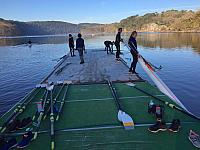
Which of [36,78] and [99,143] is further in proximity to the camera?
[36,78]

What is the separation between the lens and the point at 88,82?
11117 mm

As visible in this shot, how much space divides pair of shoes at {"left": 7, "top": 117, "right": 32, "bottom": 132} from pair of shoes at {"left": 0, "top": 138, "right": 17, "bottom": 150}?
28.3 inches

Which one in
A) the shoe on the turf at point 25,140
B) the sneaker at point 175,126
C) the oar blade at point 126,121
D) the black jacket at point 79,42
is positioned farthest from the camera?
the black jacket at point 79,42

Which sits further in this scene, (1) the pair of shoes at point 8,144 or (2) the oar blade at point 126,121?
(2) the oar blade at point 126,121

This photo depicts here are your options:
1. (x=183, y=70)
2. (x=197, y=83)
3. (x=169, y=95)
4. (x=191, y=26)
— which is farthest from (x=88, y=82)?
(x=191, y=26)

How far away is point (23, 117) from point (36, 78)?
36.4 feet

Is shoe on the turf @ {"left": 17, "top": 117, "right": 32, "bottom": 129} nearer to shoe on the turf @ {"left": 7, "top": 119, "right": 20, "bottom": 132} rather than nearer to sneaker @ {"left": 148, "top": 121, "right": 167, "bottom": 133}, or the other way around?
shoe on the turf @ {"left": 7, "top": 119, "right": 20, "bottom": 132}

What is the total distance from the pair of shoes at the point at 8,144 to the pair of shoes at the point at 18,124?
0.72 meters

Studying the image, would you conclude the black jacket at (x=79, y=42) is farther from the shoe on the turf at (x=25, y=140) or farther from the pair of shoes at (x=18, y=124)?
the shoe on the turf at (x=25, y=140)

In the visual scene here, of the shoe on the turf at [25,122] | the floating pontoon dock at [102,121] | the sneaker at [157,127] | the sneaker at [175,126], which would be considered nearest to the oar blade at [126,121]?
the floating pontoon dock at [102,121]

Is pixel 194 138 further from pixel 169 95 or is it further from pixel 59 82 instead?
pixel 59 82

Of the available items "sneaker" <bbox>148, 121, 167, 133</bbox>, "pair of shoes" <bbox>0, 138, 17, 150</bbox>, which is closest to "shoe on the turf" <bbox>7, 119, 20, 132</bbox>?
"pair of shoes" <bbox>0, 138, 17, 150</bbox>

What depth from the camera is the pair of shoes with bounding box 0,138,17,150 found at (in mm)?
5062

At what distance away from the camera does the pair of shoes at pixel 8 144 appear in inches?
199
